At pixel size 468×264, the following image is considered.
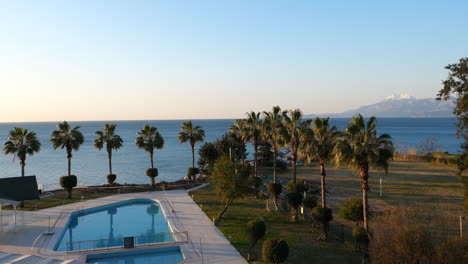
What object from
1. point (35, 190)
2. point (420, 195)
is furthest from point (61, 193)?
point (420, 195)

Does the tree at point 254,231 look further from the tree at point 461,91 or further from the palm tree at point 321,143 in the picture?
the tree at point 461,91

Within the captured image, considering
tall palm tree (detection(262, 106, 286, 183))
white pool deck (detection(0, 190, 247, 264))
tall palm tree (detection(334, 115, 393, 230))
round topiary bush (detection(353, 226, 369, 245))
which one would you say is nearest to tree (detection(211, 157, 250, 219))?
white pool deck (detection(0, 190, 247, 264))

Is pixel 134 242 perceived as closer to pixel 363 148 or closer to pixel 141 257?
pixel 141 257

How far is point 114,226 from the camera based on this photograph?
2673cm

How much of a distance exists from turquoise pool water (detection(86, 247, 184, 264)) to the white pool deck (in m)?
0.61

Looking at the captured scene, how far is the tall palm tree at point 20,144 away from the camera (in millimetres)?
Answer: 33156

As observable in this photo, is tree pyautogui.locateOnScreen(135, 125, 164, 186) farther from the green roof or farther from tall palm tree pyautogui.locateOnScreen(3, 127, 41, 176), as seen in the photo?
the green roof

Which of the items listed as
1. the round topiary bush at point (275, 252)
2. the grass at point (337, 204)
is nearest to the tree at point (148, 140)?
the grass at point (337, 204)

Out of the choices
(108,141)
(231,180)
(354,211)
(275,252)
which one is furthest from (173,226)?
(108,141)

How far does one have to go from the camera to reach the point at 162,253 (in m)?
20.7

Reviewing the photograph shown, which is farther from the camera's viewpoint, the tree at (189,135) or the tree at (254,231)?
the tree at (189,135)

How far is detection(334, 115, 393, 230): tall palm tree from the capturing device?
61.7ft

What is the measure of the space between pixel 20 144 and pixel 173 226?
20.3 m

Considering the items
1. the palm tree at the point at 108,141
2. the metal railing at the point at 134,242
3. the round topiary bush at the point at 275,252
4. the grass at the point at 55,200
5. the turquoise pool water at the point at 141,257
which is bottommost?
the turquoise pool water at the point at 141,257
